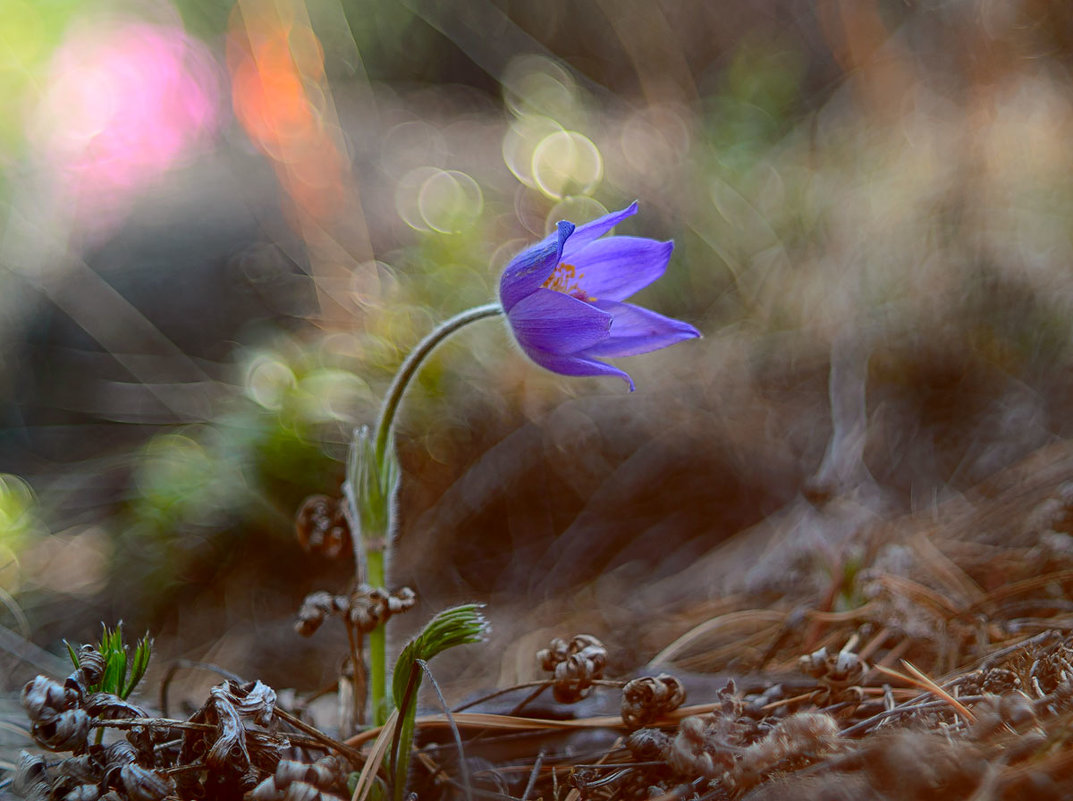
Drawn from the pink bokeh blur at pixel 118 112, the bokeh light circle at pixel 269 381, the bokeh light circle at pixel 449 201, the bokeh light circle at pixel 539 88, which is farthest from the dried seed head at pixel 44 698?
the bokeh light circle at pixel 539 88

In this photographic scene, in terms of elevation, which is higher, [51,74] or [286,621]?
[51,74]

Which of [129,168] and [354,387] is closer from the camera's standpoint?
[354,387]

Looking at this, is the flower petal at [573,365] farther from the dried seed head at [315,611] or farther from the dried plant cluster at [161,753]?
the dried plant cluster at [161,753]

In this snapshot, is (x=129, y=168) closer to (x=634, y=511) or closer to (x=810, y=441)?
(x=634, y=511)

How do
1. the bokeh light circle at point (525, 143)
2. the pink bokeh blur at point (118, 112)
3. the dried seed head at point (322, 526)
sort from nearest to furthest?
the dried seed head at point (322, 526), the pink bokeh blur at point (118, 112), the bokeh light circle at point (525, 143)

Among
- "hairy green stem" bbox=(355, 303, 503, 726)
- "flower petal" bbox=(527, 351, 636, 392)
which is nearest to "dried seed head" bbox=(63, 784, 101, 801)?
"hairy green stem" bbox=(355, 303, 503, 726)

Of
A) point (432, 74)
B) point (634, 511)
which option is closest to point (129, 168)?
point (432, 74)

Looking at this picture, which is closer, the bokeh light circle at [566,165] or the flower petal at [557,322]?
the flower petal at [557,322]
